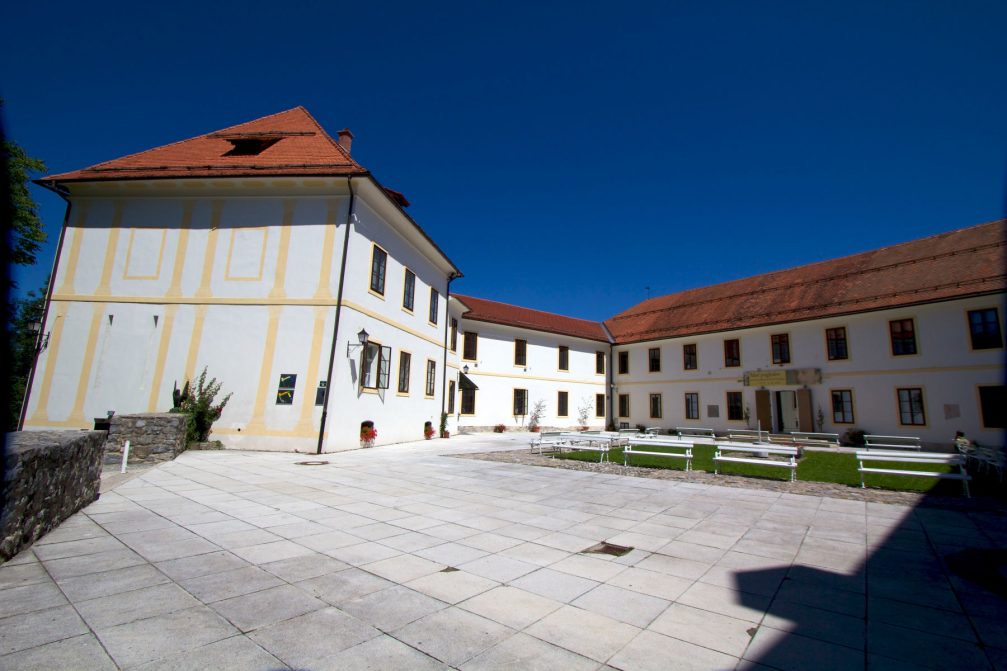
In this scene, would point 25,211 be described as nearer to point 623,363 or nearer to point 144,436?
point 144,436

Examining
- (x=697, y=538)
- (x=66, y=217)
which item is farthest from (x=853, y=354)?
(x=66, y=217)

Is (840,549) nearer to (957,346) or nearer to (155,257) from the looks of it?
(155,257)

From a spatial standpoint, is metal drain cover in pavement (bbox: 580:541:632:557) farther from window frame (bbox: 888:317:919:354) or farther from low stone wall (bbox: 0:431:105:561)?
window frame (bbox: 888:317:919:354)

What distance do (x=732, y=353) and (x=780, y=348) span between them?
2498 millimetres

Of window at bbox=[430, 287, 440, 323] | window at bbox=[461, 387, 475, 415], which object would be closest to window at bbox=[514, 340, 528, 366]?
window at bbox=[461, 387, 475, 415]

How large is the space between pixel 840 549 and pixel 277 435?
1241 cm

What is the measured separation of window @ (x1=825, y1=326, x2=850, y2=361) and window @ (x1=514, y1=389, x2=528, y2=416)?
629 inches

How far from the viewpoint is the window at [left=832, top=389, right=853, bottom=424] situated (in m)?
20.9

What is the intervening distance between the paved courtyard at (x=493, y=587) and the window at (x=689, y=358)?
2137cm

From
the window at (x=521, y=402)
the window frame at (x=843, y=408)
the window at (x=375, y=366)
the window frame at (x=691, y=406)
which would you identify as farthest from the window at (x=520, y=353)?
the window frame at (x=843, y=408)

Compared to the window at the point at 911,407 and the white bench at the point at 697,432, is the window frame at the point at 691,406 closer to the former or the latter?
the white bench at the point at 697,432

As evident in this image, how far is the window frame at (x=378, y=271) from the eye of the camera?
14891mm

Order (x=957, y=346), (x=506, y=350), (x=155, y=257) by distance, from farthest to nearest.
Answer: (x=506, y=350), (x=957, y=346), (x=155, y=257)

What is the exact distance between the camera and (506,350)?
2825cm
